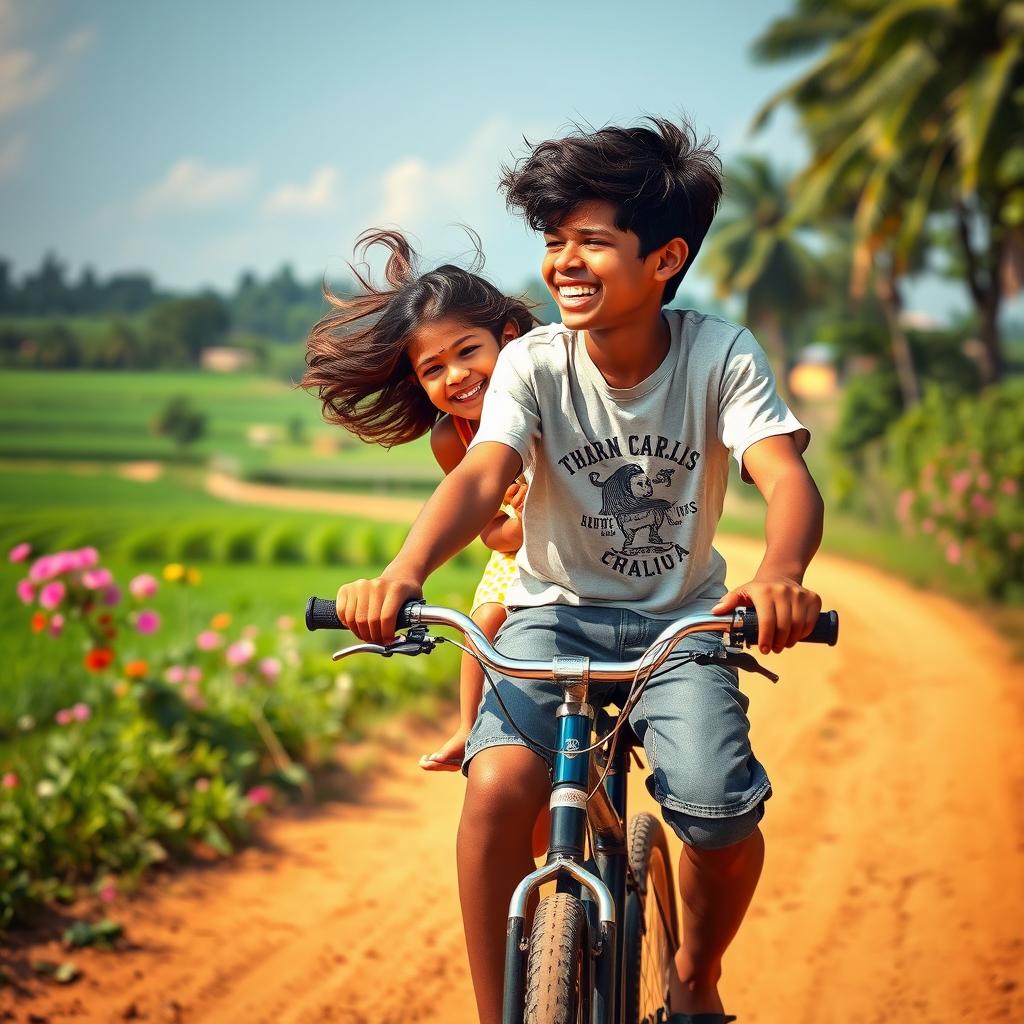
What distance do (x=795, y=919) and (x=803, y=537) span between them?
8.44ft

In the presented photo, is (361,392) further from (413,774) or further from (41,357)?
(41,357)

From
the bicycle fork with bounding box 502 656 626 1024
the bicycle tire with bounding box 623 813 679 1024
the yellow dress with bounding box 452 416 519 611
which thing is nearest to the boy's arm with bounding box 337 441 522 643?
the bicycle fork with bounding box 502 656 626 1024

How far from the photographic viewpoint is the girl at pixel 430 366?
294 cm

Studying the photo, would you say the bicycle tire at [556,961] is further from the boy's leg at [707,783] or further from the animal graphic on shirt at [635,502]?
the animal graphic on shirt at [635,502]

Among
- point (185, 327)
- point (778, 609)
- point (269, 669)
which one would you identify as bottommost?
point (269, 669)

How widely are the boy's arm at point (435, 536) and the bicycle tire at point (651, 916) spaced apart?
835 millimetres

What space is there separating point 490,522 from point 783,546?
0.94m

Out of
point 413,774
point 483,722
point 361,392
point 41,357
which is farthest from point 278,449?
point 483,722

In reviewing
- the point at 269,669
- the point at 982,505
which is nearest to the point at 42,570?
the point at 269,669

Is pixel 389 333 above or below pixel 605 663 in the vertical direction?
above

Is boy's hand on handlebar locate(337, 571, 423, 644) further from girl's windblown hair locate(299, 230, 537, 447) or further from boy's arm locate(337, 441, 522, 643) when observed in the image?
girl's windblown hair locate(299, 230, 537, 447)

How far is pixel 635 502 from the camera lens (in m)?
2.38

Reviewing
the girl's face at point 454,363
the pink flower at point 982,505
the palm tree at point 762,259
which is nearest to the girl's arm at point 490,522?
the girl's face at point 454,363

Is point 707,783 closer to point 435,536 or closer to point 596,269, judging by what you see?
point 435,536
